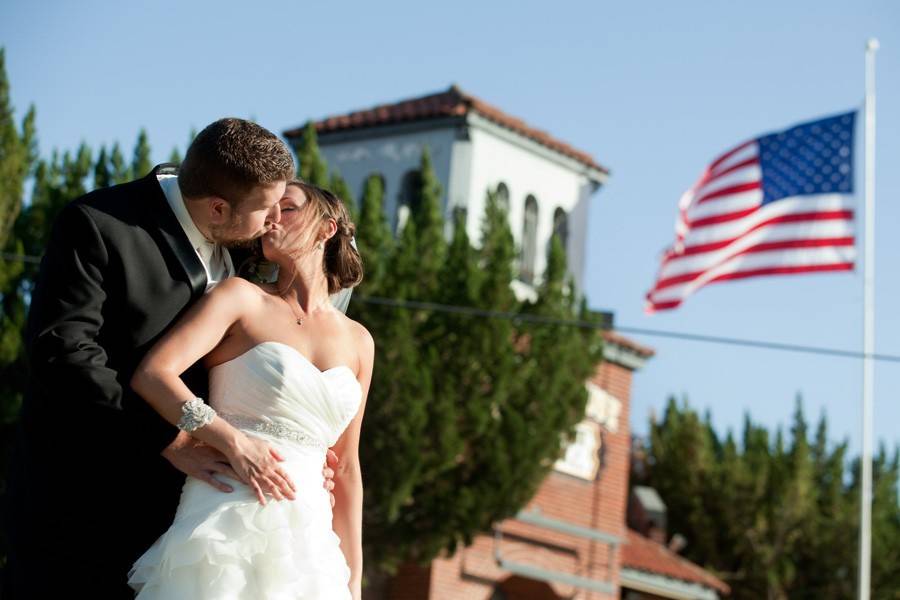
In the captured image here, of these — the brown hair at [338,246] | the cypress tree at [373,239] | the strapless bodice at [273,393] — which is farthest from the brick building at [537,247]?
the strapless bodice at [273,393]

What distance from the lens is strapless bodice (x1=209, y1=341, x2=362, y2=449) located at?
13.5ft

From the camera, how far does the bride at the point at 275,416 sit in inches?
154

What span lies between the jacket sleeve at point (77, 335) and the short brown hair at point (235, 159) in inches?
14.0

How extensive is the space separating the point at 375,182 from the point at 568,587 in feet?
31.8

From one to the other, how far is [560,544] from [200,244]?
2236 centimetres

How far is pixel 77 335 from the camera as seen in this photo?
387cm

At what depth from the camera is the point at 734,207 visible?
19.7 meters

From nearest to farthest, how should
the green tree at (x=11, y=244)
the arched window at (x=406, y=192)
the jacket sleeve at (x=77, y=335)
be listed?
the jacket sleeve at (x=77, y=335) → the green tree at (x=11, y=244) → the arched window at (x=406, y=192)

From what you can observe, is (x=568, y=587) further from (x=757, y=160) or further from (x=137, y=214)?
(x=137, y=214)

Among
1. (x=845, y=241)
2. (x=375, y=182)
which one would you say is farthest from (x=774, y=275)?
(x=375, y=182)

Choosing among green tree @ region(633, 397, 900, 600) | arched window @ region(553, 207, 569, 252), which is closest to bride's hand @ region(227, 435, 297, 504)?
arched window @ region(553, 207, 569, 252)

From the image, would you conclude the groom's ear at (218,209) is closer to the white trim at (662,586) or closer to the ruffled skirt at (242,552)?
the ruffled skirt at (242,552)

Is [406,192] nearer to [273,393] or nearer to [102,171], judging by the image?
[102,171]

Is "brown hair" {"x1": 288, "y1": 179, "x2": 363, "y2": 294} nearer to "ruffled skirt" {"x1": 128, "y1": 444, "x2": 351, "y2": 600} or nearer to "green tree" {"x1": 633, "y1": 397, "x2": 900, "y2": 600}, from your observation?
"ruffled skirt" {"x1": 128, "y1": 444, "x2": 351, "y2": 600}
